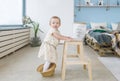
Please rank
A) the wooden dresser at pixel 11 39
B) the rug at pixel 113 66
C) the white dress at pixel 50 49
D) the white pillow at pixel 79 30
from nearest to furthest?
1. the white dress at pixel 50 49
2. the rug at pixel 113 66
3. the wooden dresser at pixel 11 39
4. the white pillow at pixel 79 30

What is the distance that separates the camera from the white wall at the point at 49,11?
21.8ft

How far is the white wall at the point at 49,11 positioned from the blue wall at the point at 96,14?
52cm

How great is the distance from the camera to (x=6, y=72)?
10.2ft

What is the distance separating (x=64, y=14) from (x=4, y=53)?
3.05 m

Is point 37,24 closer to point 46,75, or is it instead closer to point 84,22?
point 84,22

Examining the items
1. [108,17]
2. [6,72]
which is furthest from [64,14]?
[6,72]

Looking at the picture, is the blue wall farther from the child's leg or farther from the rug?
the child's leg

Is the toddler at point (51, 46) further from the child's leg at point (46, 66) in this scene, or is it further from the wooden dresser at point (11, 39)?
the wooden dresser at point (11, 39)

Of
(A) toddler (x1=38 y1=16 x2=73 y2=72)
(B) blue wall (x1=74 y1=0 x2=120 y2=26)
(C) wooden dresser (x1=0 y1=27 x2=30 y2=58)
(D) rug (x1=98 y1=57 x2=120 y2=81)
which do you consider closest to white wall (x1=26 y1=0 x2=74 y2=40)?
(B) blue wall (x1=74 y1=0 x2=120 y2=26)

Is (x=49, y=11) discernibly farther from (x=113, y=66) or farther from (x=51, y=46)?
(x=51, y=46)

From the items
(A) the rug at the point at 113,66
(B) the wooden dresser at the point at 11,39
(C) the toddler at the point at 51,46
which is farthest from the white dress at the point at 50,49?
(B) the wooden dresser at the point at 11,39

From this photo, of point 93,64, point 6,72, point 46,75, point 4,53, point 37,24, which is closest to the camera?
point 46,75

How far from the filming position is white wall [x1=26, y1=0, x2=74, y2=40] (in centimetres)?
665

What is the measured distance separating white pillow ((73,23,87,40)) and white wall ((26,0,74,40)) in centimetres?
20
